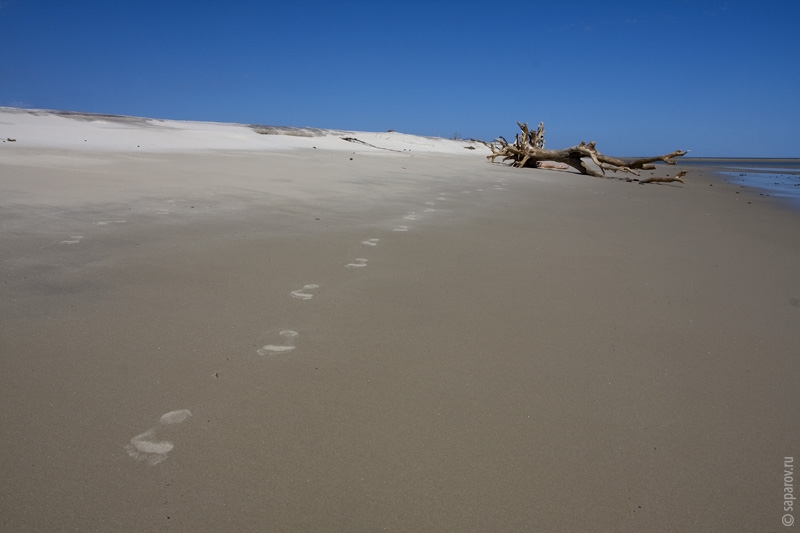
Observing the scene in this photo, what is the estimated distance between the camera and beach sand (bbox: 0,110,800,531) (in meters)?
1.13

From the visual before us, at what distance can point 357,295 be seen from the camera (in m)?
2.41

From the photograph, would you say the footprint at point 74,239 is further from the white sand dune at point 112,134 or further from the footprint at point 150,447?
the white sand dune at point 112,134

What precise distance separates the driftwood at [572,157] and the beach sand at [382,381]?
360 inches

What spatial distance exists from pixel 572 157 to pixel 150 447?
43.6 feet

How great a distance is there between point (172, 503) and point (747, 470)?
4.53 ft

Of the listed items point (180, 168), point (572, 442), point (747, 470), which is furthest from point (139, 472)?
point (180, 168)

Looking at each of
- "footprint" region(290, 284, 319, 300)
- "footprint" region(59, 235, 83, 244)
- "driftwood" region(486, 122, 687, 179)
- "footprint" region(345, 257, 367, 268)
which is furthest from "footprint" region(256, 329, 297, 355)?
"driftwood" region(486, 122, 687, 179)

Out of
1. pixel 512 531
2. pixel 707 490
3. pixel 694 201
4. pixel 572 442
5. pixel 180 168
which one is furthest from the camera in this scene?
pixel 694 201

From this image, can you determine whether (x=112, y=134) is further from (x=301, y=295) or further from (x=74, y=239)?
(x=301, y=295)

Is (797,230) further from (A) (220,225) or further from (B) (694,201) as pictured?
(A) (220,225)

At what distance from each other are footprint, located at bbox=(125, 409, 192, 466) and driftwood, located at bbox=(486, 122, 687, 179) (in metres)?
11.9

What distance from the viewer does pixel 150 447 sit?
1.25m

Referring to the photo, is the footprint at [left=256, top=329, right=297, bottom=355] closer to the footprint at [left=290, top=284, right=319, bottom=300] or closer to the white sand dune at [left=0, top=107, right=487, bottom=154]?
the footprint at [left=290, top=284, right=319, bottom=300]

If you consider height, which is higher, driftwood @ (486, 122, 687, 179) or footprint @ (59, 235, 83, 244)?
driftwood @ (486, 122, 687, 179)
